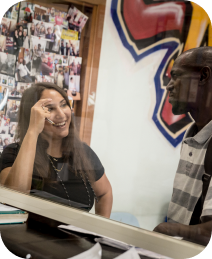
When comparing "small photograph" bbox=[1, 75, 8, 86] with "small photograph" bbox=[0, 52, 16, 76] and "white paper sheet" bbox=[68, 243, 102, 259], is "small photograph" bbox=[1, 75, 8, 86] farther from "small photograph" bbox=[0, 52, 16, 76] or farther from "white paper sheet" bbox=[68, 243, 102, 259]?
"white paper sheet" bbox=[68, 243, 102, 259]

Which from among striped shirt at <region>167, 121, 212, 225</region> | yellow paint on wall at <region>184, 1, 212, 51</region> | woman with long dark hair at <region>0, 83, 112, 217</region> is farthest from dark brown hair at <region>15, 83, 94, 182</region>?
yellow paint on wall at <region>184, 1, 212, 51</region>

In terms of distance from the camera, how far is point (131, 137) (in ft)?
3.87

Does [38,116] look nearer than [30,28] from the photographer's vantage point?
Yes

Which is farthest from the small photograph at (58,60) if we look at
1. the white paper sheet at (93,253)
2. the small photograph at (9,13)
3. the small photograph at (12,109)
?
the white paper sheet at (93,253)

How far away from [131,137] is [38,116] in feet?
1.93

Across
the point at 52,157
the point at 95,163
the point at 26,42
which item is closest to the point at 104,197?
the point at 95,163

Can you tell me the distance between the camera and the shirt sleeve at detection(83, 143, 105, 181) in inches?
50.7

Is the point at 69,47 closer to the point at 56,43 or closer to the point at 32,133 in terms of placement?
the point at 56,43

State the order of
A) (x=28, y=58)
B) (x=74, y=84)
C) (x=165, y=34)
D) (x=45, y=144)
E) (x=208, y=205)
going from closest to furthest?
(x=208, y=205) → (x=165, y=34) → (x=74, y=84) → (x=45, y=144) → (x=28, y=58)

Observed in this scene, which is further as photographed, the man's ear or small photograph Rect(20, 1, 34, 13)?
small photograph Rect(20, 1, 34, 13)

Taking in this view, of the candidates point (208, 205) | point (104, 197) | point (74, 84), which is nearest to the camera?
point (208, 205)

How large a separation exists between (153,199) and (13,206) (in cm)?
85

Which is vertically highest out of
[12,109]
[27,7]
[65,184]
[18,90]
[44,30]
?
[27,7]

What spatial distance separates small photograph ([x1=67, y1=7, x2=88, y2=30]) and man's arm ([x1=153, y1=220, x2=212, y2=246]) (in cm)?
98
